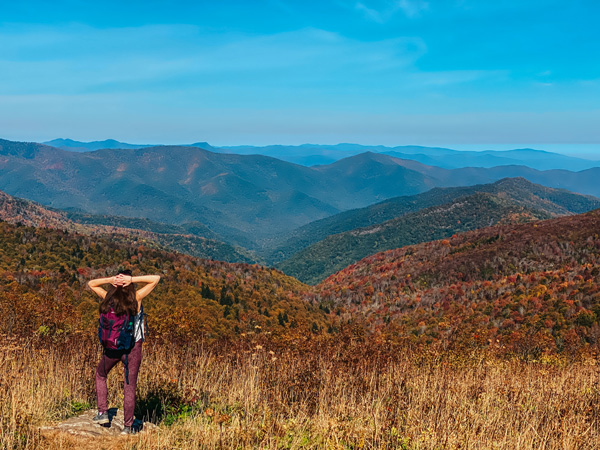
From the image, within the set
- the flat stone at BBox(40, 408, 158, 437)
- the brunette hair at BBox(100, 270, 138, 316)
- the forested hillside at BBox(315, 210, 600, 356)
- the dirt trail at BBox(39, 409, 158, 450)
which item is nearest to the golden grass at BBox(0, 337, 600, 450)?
the dirt trail at BBox(39, 409, 158, 450)

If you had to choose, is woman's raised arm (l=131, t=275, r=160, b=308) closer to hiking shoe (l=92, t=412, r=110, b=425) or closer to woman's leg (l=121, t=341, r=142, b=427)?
woman's leg (l=121, t=341, r=142, b=427)

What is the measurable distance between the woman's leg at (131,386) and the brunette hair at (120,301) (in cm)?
66

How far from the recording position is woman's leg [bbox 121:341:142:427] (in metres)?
6.21

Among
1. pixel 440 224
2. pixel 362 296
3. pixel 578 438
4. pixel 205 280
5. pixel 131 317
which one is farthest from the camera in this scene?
pixel 440 224

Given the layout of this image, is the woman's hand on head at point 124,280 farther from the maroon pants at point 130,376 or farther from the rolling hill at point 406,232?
the rolling hill at point 406,232

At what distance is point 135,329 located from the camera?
630 centimetres

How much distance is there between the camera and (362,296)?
59500 mm

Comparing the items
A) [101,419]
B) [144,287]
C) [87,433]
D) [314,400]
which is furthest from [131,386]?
[314,400]

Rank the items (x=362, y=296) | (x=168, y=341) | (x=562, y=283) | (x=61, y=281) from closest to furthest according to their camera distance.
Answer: (x=168, y=341) < (x=61, y=281) < (x=562, y=283) < (x=362, y=296)

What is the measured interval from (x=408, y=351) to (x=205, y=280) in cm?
3851

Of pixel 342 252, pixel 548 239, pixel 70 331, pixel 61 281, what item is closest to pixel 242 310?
pixel 61 281

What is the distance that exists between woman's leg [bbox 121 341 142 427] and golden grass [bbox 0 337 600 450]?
46 cm

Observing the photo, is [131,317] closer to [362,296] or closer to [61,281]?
[61,281]

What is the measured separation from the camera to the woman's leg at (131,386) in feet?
20.4
